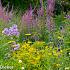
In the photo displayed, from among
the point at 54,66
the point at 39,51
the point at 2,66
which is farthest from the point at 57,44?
the point at 2,66

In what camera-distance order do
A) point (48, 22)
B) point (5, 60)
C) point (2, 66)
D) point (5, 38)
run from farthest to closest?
point (48, 22) → point (5, 38) → point (5, 60) → point (2, 66)

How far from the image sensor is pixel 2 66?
462 cm

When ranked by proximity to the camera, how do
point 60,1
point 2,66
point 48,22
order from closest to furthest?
point 2,66 → point 48,22 → point 60,1

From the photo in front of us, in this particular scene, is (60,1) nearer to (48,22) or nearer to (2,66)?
(48,22)

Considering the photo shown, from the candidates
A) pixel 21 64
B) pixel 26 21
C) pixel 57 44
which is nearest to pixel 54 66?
pixel 21 64

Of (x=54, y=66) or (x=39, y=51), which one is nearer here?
(x=54, y=66)

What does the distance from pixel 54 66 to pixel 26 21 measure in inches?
94.6

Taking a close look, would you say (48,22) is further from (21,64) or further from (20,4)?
(20,4)

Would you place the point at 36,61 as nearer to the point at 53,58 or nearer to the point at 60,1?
the point at 53,58

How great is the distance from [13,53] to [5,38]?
23.1 inches

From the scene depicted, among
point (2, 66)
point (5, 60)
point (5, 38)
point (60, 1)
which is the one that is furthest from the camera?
point (60, 1)

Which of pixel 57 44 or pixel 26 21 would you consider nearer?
pixel 57 44

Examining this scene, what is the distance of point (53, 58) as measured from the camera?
15.8ft

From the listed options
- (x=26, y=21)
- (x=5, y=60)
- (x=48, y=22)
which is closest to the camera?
(x=5, y=60)
